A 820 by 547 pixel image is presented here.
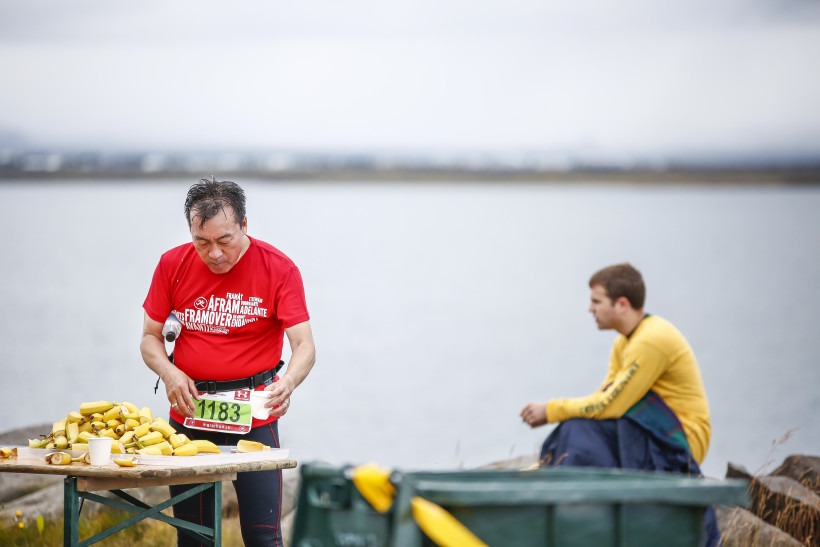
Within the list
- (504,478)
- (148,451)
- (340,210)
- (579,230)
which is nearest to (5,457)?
(148,451)

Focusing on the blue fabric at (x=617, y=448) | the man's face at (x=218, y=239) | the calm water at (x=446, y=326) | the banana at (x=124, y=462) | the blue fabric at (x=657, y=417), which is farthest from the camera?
the calm water at (x=446, y=326)

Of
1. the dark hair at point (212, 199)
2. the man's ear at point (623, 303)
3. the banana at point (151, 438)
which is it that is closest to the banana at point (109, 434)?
the banana at point (151, 438)

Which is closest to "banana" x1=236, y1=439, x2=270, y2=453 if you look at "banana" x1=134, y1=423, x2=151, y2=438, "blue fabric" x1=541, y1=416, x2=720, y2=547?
"banana" x1=134, y1=423, x2=151, y2=438

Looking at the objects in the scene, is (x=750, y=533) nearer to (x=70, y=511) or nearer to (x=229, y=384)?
(x=229, y=384)

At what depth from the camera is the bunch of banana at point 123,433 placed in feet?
9.80

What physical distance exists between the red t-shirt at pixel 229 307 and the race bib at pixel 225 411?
0.07 metres

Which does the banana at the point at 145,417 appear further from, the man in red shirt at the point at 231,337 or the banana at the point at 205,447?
the banana at the point at 205,447

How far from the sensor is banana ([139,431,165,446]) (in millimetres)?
3009

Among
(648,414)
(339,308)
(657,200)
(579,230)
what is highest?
(657,200)

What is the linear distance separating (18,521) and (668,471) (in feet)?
11.4

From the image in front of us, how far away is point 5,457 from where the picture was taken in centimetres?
291

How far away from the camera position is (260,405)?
319 centimetres

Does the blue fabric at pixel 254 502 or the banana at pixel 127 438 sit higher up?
the banana at pixel 127 438

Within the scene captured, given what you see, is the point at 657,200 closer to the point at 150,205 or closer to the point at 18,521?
the point at 150,205
